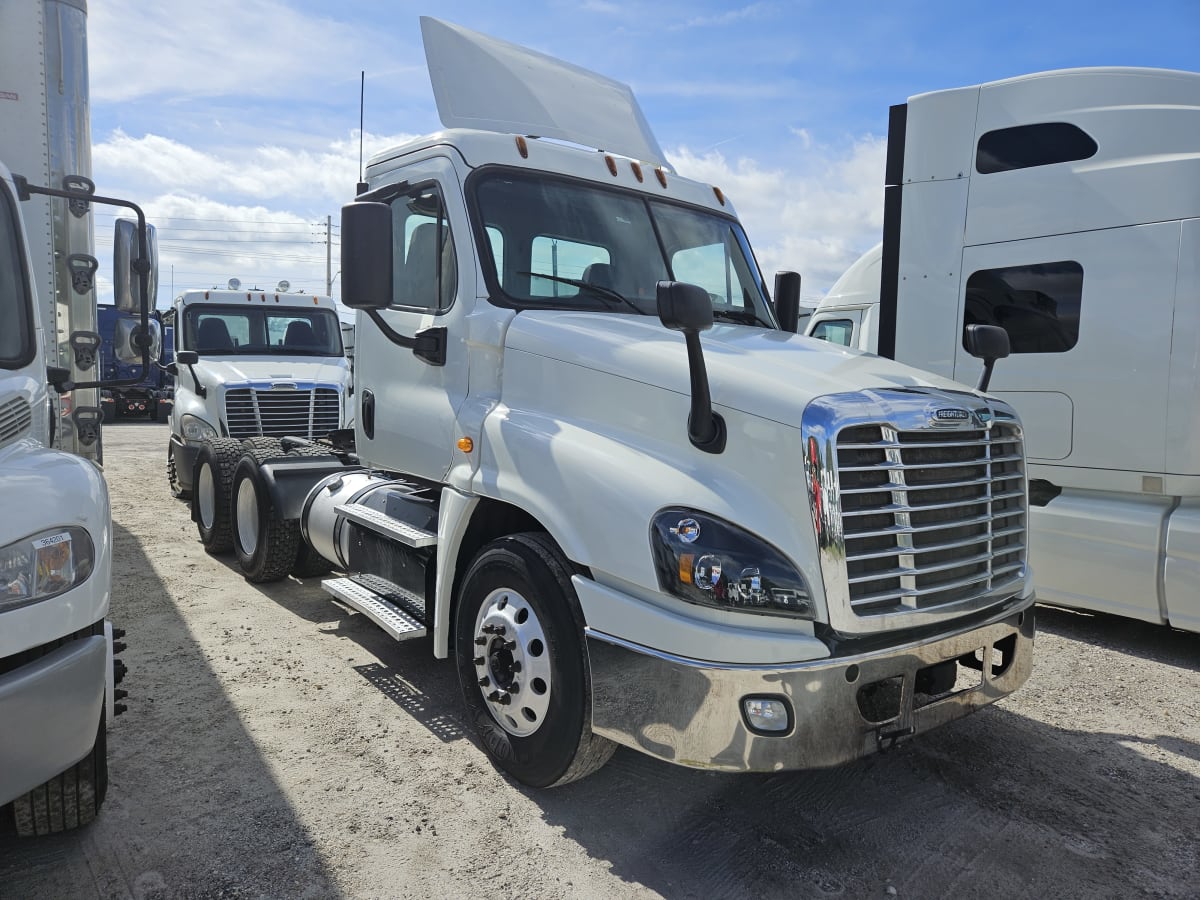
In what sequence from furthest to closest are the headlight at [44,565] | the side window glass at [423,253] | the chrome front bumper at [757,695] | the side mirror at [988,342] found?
the side window glass at [423,253]
the side mirror at [988,342]
the chrome front bumper at [757,695]
the headlight at [44,565]

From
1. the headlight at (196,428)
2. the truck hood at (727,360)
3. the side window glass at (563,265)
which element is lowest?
the headlight at (196,428)

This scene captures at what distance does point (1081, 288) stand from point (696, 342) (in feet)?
13.2

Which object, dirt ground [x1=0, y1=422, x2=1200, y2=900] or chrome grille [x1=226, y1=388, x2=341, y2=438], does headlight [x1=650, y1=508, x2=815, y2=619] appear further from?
chrome grille [x1=226, y1=388, x2=341, y2=438]

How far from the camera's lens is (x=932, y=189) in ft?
20.9

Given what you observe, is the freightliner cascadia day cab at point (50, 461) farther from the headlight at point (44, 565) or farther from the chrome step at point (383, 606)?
the chrome step at point (383, 606)

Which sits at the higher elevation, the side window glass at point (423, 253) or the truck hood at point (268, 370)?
the side window glass at point (423, 253)

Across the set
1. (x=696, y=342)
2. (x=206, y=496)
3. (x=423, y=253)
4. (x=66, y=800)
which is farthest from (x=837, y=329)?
(x=66, y=800)

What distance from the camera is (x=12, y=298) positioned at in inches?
138

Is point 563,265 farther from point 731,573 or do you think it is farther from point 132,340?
point 132,340

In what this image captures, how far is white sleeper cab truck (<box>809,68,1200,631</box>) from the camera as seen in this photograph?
5234 millimetres

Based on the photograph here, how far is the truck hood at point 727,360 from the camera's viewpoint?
9.69ft

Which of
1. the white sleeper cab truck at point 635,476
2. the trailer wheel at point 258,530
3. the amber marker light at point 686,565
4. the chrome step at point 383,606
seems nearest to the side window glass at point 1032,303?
the white sleeper cab truck at point 635,476

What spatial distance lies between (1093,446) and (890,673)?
361cm

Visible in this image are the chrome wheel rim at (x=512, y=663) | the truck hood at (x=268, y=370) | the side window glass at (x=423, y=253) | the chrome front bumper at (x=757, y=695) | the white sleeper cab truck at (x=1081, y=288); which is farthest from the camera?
the truck hood at (x=268, y=370)
